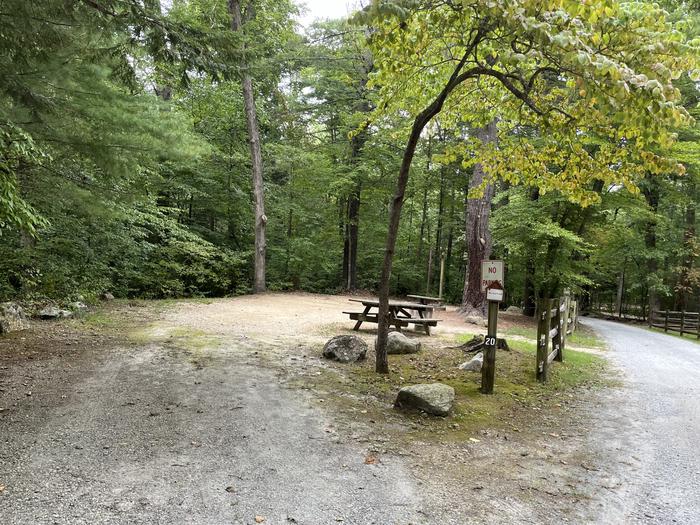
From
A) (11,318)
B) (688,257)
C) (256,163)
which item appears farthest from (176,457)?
(688,257)

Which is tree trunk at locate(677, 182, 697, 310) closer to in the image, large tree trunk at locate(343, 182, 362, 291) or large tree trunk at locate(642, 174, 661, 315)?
large tree trunk at locate(642, 174, 661, 315)

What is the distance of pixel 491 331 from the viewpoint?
5.46 metres

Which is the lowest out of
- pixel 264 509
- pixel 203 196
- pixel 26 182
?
pixel 264 509

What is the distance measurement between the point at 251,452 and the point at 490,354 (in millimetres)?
3231

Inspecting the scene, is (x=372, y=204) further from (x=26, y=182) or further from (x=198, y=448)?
(x=198, y=448)

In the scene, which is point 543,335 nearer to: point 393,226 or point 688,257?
point 393,226

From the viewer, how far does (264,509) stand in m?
2.82

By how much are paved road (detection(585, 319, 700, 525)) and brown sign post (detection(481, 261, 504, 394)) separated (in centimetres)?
123

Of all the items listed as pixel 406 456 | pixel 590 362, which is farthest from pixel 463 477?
pixel 590 362

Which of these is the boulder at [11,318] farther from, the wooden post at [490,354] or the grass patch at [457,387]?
the wooden post at [490,354]

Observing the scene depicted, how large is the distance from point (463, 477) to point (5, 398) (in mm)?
4329

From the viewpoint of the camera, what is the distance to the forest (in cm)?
439

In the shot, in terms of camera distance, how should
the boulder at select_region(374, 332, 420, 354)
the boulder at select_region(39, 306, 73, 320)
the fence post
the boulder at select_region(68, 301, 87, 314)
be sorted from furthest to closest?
the boulder at select_region(68, 301, 87, 314)
the boulder at select_region(39, 306, 73, 320)
the boulder at select_region(374, 332, 420, 354)
the fence post

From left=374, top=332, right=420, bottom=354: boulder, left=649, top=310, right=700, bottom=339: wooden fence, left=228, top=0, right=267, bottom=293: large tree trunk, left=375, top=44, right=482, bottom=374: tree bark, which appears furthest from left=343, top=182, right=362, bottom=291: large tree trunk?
left=375, top=44, right=482, bottom=374: tree bark
